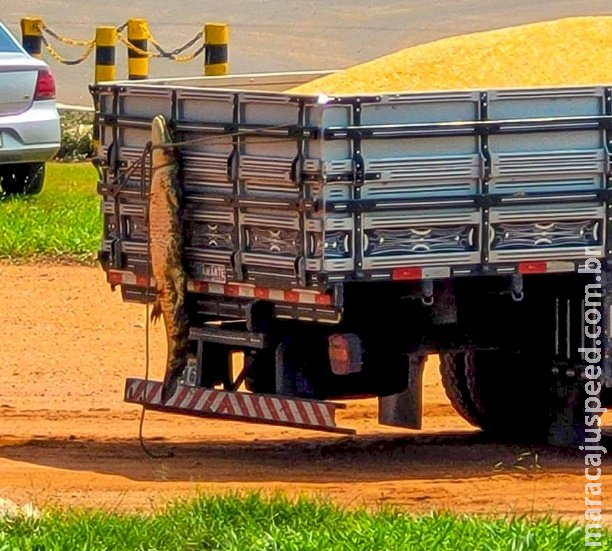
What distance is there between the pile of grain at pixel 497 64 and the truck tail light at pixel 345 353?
131 centimetres

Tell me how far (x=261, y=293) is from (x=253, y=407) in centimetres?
55

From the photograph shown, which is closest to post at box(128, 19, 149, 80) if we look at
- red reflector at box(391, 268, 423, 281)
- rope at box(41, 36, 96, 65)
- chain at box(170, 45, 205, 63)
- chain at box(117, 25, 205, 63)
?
chain at box(117, 25, 205, 63)

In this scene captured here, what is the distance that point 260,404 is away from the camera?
364 inches

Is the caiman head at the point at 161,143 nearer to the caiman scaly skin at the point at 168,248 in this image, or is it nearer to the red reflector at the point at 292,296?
the caiman scaly skin at the point at 168,248

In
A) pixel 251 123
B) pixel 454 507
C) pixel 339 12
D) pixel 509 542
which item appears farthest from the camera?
pixel 339 12

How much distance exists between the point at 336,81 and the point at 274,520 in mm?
3159

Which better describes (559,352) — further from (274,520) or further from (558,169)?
(274,520)

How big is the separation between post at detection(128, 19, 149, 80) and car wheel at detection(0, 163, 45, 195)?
11.4 feet

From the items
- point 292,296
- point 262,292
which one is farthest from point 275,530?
point 262,292

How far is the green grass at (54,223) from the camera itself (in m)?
15.1

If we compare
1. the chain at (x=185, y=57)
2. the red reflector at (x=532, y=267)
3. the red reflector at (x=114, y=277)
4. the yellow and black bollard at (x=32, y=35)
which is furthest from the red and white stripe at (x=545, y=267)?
the chain at (x=185, y=57)

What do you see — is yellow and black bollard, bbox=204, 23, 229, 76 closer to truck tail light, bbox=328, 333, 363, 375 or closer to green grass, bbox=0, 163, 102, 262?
green grass, bbox=0, 163, 102, 262

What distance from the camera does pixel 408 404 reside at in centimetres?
980

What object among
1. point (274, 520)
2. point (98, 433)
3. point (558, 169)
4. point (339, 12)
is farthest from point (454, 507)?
point (339, 12)
